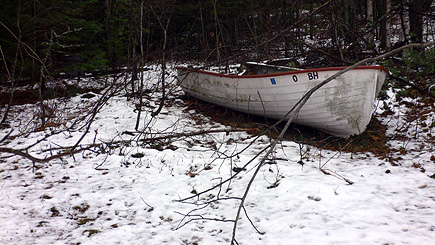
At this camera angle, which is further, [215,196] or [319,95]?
[319,95]

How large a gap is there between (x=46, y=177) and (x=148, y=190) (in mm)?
1817

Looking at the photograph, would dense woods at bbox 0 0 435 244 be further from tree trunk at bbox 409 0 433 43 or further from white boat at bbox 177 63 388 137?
tree trunk at bbox 409 0 433 43

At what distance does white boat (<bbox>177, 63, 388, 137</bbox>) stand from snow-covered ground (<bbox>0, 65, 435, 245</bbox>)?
0.76 m

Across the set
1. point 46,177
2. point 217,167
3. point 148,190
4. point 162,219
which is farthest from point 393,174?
point 46,177

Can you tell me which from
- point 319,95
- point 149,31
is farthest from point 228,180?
point 149,31

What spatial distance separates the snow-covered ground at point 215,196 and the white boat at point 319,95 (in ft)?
2.48

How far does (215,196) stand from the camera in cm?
396

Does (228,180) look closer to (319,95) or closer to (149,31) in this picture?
(319,95)

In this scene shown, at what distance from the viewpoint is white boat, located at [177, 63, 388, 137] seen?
515 centimetres

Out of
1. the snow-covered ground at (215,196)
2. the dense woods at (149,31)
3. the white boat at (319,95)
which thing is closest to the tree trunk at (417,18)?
the dense woods at (149,31)

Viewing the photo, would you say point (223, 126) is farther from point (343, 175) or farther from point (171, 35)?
point (171, 35)

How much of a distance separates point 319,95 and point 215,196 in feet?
10.2

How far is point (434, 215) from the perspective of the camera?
3150mm

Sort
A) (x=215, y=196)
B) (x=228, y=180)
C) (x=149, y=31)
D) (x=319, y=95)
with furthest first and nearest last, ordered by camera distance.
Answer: (x=149, y=31) < (x=319, y=95) < (x=215, y=196) < (x=228, y=180)
